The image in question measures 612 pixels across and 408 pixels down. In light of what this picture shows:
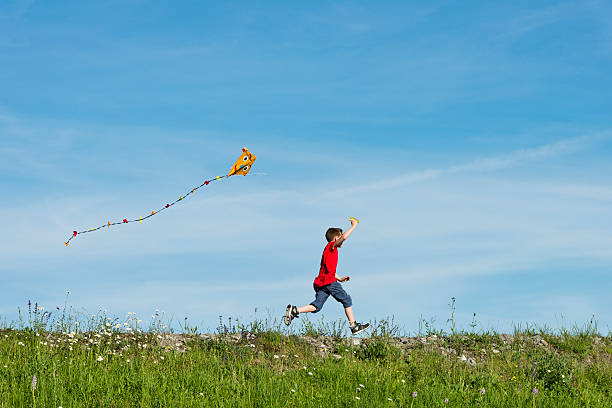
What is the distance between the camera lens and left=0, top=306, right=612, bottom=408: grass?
760 cm

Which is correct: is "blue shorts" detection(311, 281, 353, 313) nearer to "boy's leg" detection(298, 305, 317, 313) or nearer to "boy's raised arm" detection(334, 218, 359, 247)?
"boy's leg" detection(298, 305, 317, 313)

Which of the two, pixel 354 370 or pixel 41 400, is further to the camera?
pixel 354 370

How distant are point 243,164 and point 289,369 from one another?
140 inches

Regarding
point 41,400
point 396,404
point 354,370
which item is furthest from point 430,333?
point 41,400

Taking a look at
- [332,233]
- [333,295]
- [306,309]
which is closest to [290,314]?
[306,309]

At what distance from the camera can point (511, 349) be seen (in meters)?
11.5

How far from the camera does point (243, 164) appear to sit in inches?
421

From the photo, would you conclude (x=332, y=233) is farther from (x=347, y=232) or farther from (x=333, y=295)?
(x=333, y=295)

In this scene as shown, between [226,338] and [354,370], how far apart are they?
2542mm

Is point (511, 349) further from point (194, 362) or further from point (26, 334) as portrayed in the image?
point (26, 334)

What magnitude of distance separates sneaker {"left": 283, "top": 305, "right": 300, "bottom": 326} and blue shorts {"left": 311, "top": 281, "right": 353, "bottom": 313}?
1.41ft

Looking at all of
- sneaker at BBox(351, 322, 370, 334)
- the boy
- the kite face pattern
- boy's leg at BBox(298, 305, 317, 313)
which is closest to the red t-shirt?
the boy

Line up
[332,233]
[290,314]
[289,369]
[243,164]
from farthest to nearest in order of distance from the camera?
1. [332,233]
2. [290,314]
3. [243,164]
4. [289,369]

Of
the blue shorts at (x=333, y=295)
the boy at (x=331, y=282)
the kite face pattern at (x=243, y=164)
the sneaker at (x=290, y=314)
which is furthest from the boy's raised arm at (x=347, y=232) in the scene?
the kite face pattern at (x=243, y=164)
